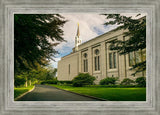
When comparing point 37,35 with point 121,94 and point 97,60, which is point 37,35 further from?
point 97,60

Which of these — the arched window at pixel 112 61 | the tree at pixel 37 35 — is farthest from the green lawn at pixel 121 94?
the arched window at pixel 112 61

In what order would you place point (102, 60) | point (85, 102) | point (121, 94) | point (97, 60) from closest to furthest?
point (85, 102) → point (121, 94) → point (102, 60) → point (97, 60)

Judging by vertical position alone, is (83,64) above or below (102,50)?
below

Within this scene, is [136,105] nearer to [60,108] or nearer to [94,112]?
[94,112]

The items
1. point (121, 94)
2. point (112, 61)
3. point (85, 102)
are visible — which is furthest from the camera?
point (112, 61)

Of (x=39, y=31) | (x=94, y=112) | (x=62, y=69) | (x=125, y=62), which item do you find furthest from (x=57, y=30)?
(x=62, y=69)

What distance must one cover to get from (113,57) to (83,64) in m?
7.93

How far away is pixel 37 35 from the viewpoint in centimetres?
512

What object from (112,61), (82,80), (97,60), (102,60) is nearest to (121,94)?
(82,80)

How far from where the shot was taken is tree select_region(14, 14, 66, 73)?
15.0 feet

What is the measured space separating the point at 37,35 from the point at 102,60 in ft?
50.1

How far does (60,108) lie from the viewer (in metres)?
2.93

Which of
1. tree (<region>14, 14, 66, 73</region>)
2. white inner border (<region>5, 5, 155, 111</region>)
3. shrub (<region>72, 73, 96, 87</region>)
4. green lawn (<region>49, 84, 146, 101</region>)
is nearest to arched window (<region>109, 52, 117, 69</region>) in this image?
shrub (<region>72, 73, 96, 87</region>)

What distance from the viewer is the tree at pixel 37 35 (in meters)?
4.56
